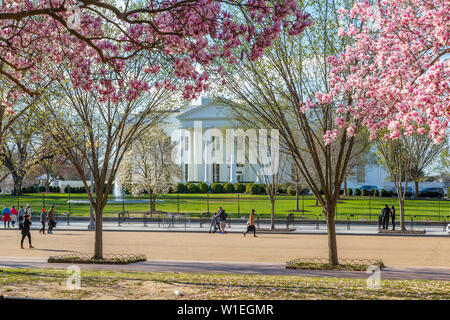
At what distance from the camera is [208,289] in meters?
10.1

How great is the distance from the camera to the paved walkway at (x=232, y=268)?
1442 cm

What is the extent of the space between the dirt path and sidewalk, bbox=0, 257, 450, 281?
1558 mm

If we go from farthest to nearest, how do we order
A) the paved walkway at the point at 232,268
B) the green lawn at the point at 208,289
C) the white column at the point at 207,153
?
the white column at the point at 207,153 → the paved walkway at the point at 232,268 → the green lawn at the point at 208,289

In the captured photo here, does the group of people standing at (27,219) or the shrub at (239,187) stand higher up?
the shrub at (239,187)

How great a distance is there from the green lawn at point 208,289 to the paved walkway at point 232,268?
241 cm

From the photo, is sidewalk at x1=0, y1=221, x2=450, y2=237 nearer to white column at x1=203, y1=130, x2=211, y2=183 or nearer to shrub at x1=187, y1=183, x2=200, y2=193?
shrub at x1=187, y1=183, x2=200, y2=193

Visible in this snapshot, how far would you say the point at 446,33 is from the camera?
376 inches

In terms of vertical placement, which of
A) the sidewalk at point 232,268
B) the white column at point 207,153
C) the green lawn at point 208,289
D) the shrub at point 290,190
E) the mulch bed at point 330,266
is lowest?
the sidewalk at point 232,268

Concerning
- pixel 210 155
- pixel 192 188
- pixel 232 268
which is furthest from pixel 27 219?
pixel 210 155

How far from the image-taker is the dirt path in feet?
Result: 63.5

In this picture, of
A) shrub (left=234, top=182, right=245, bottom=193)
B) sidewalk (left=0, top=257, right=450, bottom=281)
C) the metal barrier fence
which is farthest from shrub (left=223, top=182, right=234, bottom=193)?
sidewalk (left=0, top=257, right=450, bottom=281)

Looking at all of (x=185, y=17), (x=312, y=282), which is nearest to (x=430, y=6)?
(x=185, y=17)

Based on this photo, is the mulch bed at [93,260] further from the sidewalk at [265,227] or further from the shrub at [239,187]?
the shrub at [239,187]

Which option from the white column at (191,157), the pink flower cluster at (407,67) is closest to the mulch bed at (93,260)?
the pink flower cluster at (407,67)
